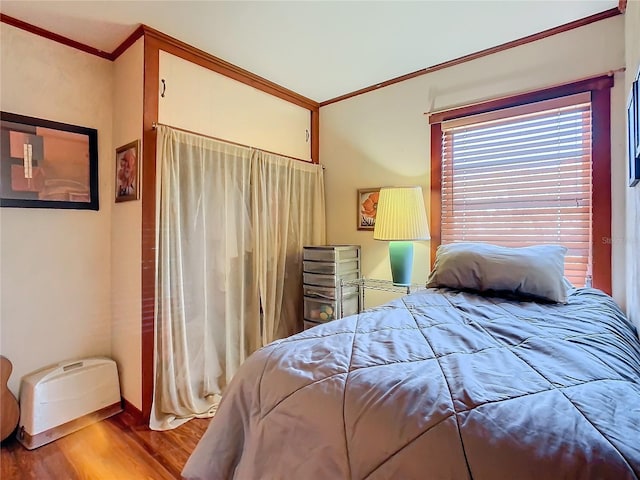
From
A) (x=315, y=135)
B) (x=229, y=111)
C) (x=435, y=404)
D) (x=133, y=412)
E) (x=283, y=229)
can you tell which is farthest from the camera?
(x=315, y=135)

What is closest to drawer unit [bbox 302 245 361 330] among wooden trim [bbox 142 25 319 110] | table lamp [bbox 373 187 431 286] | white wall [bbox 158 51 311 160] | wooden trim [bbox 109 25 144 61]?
table lamp [bbox 373 187 431 286]

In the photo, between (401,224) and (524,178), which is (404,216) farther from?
(524,178)

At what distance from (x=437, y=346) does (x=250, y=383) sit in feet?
1.88

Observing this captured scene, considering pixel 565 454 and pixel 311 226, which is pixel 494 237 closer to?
pixel 311 226

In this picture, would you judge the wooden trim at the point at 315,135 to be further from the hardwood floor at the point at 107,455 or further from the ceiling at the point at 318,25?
the hardwood floor at the point at 107,455

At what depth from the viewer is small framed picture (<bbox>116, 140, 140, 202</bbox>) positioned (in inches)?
81.4

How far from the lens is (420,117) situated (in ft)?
8.57

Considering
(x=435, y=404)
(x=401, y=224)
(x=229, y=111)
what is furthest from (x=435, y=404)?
(x=229, y=111)

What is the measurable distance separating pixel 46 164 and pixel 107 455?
1700 mm

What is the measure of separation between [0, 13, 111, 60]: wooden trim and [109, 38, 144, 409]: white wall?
0.39 feet

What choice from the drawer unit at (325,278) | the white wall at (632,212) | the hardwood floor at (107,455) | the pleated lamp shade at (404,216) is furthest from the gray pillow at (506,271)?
the hardwood floor at (107,455)

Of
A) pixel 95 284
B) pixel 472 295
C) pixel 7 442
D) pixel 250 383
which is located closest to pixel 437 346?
pixel 250 383

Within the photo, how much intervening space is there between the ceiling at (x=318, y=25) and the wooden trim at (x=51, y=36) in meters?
0.04

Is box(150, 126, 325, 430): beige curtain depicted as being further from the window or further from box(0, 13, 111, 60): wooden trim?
→ the window
